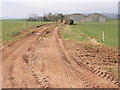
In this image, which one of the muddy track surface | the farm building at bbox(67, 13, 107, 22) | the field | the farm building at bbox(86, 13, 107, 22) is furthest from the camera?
the farm building at bbox(86, 13, 107, 22)

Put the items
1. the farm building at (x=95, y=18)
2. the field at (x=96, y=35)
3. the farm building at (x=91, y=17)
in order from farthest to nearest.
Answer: the farm building at (x=95, y=18), the farm building at (x=91, y=17), the field at (x=96, y=35)

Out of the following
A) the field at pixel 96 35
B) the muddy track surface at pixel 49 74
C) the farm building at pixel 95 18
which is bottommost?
the muddy track surface at pixel 49 74

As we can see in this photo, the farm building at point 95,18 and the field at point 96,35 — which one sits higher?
the farm building at point 95,18

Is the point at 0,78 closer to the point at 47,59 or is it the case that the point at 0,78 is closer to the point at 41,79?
the point at 41,79

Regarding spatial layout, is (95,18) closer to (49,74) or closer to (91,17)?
(91,17)

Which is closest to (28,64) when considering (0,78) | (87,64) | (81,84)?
(0,78)

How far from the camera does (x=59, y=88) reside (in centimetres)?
520

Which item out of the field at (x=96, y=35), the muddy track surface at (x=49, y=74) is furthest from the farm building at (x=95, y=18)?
the muddy track surface at (x=49, y=74)

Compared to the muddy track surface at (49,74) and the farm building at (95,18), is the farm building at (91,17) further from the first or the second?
the muddy track surface at (49,74)

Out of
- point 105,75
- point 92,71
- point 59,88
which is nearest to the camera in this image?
point 59,88

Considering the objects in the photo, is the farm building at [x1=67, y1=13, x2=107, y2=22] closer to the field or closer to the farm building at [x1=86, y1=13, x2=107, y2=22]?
the farm building at [x1=86, y1=13, x2=107, y2=22]

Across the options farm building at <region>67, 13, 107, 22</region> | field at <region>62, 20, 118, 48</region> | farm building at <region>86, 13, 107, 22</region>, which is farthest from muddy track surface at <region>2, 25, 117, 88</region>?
farm building at <region>86, 13, 107, 22</region>

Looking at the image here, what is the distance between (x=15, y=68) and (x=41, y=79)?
1.76 meters

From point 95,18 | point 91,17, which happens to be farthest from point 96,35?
point 91,17
